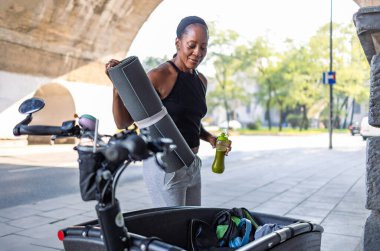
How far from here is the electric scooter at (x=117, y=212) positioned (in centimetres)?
135

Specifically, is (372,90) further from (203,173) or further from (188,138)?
(203,173)

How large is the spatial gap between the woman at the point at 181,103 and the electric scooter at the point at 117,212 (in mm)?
228

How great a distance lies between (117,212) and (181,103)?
1080mm

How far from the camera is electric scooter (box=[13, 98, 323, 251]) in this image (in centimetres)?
135

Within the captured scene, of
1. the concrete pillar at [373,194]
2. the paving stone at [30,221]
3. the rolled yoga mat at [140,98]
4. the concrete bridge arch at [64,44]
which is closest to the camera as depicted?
the rolled yoga mat at [140,98]

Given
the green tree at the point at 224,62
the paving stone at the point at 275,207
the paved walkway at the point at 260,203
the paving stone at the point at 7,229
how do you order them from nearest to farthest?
the paved walkway at the point at 260,203, the paving stone at the point at 7,229, the paving stone at the point at 275,207, the green tree at the point at 224,62

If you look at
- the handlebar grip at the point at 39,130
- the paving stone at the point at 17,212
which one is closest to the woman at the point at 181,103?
the handlebar grip at the point at 39,130

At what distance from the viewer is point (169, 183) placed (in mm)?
2404

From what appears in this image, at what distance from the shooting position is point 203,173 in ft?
30.9

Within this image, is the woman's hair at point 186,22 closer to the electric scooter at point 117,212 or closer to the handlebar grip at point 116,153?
the electric scooter at point 117,212

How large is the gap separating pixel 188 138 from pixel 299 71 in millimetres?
35848

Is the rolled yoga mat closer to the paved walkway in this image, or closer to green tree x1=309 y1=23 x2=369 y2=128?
the paved walkway

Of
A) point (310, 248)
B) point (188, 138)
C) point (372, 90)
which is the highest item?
point (372, 90)

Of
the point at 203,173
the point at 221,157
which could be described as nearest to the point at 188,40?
the point at 221,157
